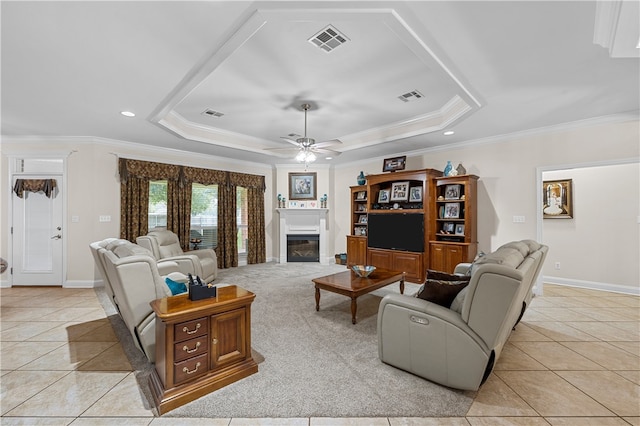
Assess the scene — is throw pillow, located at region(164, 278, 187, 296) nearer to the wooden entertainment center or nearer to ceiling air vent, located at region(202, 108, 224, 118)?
ceiling air vent, located at region(202, 108, 224, 118)

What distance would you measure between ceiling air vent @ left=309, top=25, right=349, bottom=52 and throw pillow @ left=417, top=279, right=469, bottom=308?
2267 mm

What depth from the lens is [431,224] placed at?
5.24 m

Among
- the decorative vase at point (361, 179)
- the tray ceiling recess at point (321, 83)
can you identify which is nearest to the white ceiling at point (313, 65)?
the tray ceiling recess at point (321, 83)

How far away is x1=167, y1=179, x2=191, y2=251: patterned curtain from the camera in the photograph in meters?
5.62

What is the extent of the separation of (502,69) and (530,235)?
306 cm

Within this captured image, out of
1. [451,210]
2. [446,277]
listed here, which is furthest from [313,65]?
[451,210]

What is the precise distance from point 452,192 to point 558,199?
224 centimetres

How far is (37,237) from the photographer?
4938 millimetres

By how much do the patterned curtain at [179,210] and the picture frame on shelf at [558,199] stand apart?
23.9 feet

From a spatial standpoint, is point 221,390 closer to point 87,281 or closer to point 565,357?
point 565,357

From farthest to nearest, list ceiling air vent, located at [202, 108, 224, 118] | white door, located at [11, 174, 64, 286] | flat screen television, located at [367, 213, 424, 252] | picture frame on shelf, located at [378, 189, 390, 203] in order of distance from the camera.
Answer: picture frame on shelf, located at [378, 189, 390, 203] → flat screen television, located at [367, 213, 424, 252] → white door, located at [11, 174, 64, 286] → ceiling air vent, located at [202, 108, 224, 118]

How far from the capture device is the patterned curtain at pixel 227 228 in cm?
635

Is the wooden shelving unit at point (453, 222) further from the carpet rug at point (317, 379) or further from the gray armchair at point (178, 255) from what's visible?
the gray armchair at point (178, 255)

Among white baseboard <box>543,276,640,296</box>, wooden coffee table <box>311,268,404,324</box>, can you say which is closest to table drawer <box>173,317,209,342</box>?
wooden coffee table <box>311,268,404,324</box>
